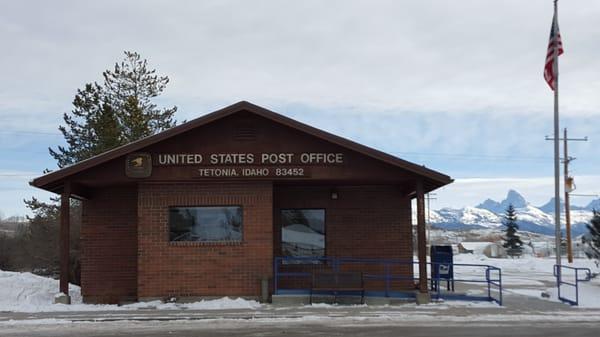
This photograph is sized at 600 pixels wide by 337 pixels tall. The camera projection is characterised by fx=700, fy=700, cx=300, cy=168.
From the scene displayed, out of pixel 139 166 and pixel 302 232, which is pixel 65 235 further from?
pixel 302 232

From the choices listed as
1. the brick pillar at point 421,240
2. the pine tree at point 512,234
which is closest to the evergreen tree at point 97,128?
the brick pillar at point 421,240

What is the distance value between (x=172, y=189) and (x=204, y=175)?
0.97 m

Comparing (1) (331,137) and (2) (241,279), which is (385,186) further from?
(2) (241,279)

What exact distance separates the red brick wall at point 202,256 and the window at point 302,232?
1831 millimetres

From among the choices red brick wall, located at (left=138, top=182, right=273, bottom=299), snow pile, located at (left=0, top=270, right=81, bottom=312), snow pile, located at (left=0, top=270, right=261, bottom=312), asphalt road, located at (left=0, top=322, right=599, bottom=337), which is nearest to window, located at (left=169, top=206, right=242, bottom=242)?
red brick wall, located at (left=138, top=182, right=273, bottom=299)

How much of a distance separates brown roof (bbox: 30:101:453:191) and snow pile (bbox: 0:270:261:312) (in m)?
2.95

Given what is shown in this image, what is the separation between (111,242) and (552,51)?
14.0 meters

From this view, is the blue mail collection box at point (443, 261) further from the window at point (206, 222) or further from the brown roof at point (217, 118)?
the window at point (206, 222)

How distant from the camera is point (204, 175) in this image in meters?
17.7

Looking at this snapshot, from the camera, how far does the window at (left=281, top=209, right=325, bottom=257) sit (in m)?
19.5

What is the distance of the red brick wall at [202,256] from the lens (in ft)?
57.9

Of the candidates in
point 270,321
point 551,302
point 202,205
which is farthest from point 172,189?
point 551,302

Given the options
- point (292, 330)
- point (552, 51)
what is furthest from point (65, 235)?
point (552, 51)

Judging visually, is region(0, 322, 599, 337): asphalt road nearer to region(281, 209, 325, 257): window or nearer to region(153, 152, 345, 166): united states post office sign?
region(153, 152, 345, 166): united states post office sign
